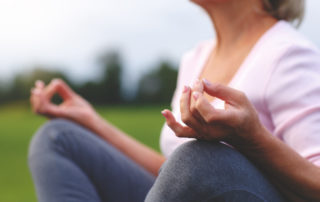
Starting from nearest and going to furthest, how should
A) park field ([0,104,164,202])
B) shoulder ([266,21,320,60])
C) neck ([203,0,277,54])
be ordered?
1. shoulder ([266,21,320,60])
2. neck ([203,0,277,54])
3. park field ([0,104,164,202])

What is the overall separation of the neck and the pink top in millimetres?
104

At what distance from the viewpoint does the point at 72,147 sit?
1.61 meters

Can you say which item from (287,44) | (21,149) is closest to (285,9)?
(287,44)

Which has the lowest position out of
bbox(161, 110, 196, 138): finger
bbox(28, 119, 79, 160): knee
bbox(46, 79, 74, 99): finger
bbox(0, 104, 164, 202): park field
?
bbox(0, 104, 164, 202): park field

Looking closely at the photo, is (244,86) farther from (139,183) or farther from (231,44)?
(139,183)

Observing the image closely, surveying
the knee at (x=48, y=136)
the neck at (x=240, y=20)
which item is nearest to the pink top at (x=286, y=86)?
the neck at (x=240, y=20)

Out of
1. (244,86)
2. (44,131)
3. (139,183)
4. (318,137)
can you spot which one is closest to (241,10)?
(244,86)

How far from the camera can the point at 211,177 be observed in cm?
95

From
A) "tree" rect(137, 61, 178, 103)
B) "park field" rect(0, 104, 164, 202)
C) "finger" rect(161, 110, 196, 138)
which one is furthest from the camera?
"tree" rect(137, 61, 178, 103)

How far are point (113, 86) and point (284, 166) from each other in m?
18.2

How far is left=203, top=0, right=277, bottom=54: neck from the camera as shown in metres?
1.52

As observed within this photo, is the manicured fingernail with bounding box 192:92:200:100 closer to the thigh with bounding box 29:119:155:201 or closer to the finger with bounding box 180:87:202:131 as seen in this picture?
the finger with bounding box 180:87:202:131

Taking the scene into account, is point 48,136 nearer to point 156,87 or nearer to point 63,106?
point 63,106

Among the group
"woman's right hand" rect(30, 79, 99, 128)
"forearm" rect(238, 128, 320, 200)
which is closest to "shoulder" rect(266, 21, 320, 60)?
"forearm" rect(238, 128, 320, 200)
